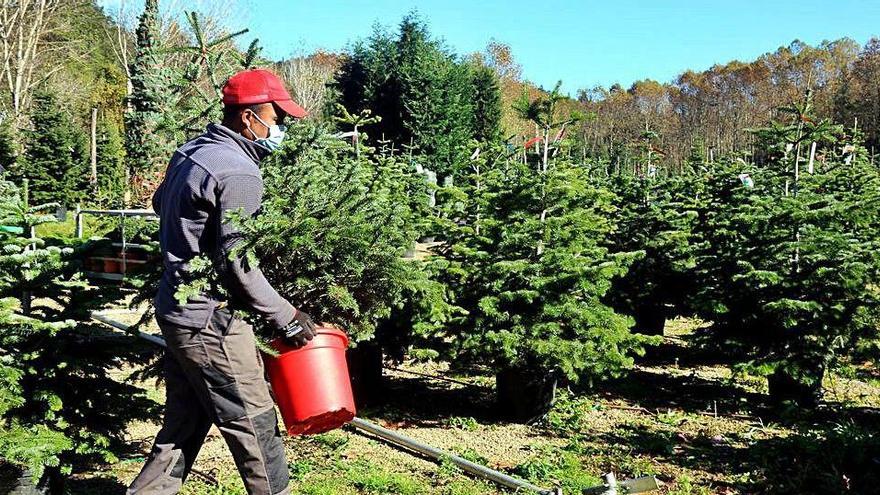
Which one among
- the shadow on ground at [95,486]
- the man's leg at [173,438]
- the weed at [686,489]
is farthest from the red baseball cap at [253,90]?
the weed at [686,489]

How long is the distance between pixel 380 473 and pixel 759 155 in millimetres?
32995

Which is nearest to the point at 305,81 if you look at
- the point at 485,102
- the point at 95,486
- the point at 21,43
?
the point at 485,102

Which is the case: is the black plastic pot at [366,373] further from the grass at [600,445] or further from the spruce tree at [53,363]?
the spruce tree at [53,363]

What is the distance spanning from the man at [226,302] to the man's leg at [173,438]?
0.03 metres

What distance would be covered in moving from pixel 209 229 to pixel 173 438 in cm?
90

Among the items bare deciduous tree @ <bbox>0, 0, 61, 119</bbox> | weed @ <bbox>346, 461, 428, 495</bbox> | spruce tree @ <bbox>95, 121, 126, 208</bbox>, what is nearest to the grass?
weed @ <bbox>346, 461, 428, 495</bbox>

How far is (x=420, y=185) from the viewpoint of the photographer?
27.3 ft

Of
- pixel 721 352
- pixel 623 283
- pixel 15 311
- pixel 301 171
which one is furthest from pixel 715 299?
pixel 15 311

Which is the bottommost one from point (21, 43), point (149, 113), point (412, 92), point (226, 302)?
point (226, 302)

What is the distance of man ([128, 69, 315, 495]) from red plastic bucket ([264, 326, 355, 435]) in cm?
9

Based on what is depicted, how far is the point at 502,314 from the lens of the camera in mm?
5367

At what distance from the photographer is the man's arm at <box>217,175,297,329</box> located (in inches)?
111

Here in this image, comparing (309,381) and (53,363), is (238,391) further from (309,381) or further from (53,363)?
(53,363)

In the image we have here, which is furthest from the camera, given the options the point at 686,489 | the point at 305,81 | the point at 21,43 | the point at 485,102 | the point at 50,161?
the point at 305,81
